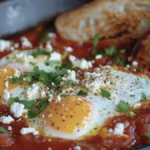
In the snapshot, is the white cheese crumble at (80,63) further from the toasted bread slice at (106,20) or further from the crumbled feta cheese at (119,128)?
the crumbled feta cheese at (119,128)

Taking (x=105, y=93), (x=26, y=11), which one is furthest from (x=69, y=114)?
(x=26, y=11)

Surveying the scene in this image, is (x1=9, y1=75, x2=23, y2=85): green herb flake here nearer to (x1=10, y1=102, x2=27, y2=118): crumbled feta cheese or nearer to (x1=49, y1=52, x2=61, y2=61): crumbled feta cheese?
(x1=10, y1=102, x2=27, y2=118): crumbled feta cheese

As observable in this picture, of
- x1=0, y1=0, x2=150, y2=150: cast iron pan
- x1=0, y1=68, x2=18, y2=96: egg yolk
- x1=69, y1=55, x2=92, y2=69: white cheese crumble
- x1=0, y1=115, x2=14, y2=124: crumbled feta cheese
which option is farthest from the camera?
x1=0, y1=0, x2=150, y2=150: cast iron pan

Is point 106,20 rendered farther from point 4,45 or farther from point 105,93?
point 105,93

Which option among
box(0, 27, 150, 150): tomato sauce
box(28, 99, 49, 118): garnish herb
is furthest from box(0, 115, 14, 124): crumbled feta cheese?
box(28, 99, 49, 118): garnish herb

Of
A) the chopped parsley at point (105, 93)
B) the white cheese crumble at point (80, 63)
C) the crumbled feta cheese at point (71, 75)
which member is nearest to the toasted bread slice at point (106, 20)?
the white cheese crumble at point (80, 63)

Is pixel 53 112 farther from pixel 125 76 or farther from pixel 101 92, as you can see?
pixel 125 76

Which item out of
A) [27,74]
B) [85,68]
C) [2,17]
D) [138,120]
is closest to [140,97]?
[138,120]
